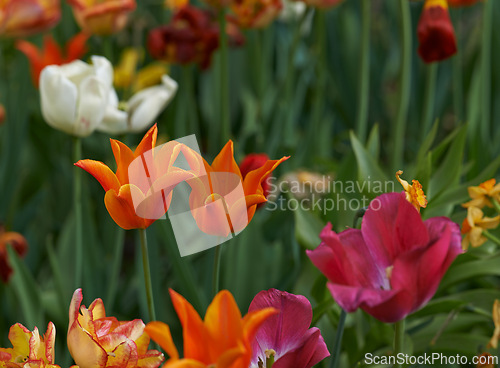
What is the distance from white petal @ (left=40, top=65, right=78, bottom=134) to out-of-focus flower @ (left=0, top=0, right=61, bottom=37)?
436 mm

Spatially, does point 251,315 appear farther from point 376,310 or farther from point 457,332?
point 457,332

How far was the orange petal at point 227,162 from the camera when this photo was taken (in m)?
0.35

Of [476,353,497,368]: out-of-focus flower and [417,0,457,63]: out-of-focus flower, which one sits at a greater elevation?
[417,0,457,63]: out-of-focus flower

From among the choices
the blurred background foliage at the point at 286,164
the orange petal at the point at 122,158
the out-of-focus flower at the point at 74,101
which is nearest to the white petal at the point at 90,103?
the out-of-focus flower at the point at 74,101

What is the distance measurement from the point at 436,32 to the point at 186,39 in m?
0.46

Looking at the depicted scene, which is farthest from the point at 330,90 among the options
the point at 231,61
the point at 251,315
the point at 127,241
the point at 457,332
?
the point at 251,315

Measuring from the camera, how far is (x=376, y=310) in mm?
304

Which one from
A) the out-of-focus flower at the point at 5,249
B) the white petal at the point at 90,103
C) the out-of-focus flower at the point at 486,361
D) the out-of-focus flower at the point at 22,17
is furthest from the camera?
the out-of-focus flower at the point at 22,17

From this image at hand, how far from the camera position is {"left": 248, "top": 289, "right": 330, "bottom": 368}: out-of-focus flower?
35 cm

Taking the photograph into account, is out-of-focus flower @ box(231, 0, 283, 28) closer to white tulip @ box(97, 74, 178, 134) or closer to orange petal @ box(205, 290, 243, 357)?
white tulip @ box(97, 74, 178, 134)

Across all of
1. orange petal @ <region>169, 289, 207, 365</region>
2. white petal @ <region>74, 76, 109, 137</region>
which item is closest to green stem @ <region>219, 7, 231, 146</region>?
white petal @ <region>74, 76, 109, 137</region>

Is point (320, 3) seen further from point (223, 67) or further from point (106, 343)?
point (106, 343)

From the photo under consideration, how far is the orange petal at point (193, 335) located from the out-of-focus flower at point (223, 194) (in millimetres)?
93

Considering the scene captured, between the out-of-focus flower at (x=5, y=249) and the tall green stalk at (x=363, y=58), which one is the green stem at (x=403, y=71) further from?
the out-of-focus flower at (x=5, y=249)
